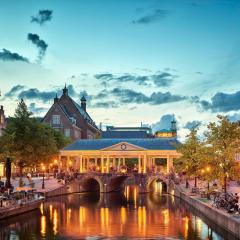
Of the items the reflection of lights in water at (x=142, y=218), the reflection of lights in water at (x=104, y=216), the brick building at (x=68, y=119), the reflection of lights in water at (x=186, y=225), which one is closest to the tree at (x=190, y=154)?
the reflection of lights in water at (x=142, y=218)

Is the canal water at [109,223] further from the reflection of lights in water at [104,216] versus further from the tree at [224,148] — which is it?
the tree at [224,148]

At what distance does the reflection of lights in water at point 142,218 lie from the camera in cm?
5485

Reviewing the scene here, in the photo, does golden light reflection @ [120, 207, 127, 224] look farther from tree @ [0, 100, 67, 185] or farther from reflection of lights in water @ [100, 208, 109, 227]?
tree @ [0, 100, 67, 185]

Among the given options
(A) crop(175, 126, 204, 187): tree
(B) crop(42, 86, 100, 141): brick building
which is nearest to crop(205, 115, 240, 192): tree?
(A) crop(175, 126, 204, 187): tree

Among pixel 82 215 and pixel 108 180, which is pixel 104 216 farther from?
pixel 108 180

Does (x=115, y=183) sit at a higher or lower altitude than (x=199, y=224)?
higher

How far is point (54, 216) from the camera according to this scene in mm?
64188

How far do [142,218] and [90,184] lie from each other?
54572mm

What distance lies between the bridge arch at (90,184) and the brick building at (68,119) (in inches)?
1181

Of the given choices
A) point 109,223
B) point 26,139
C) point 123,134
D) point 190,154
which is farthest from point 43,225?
point 123,134

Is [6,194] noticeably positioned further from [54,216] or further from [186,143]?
[186,143]

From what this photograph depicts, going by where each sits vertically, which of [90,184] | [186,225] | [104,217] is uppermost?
[90,184]

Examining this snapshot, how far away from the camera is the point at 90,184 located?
117562mm

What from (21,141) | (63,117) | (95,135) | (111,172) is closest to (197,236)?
(21,141)
